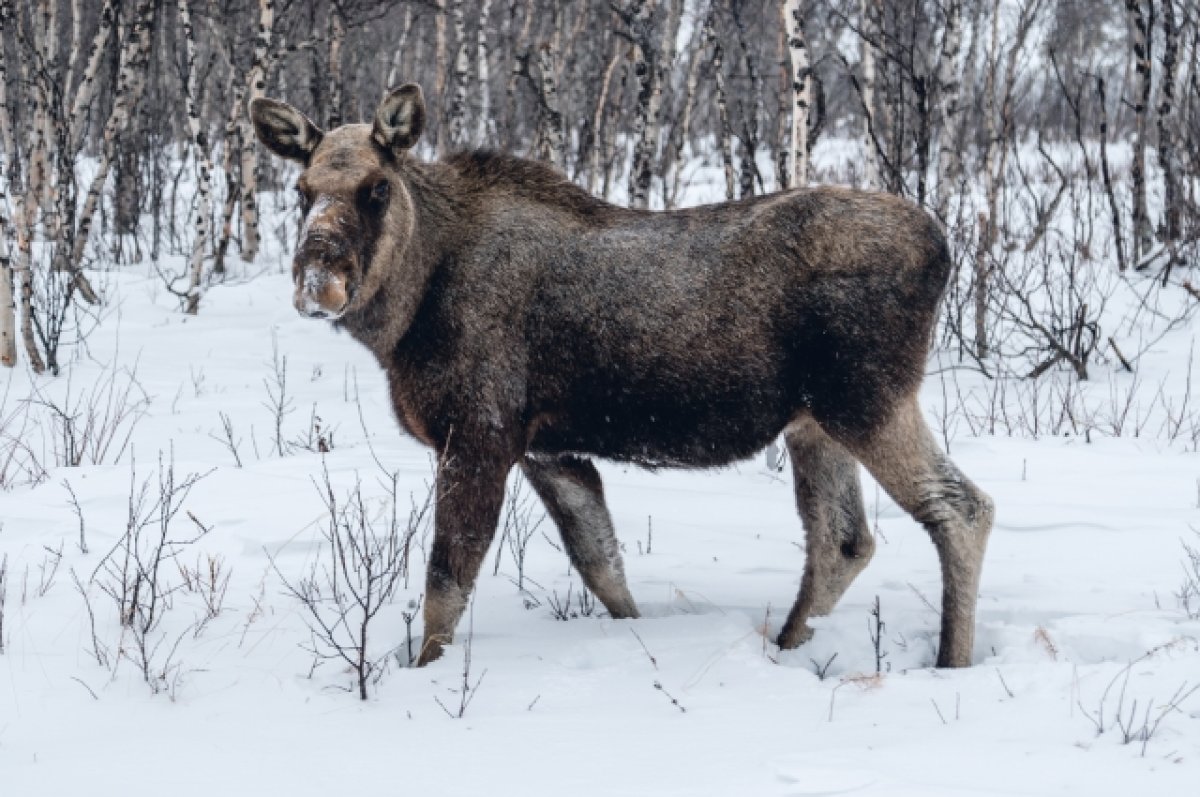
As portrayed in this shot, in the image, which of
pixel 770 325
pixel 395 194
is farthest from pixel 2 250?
pixel 770 325

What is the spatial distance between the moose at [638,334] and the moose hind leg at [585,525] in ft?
0.91

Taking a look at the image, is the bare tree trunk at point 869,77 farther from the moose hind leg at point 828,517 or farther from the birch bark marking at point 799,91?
the moose hind leg at point 828,517

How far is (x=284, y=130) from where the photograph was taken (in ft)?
14.8

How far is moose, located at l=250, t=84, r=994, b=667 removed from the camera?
4.17 metres

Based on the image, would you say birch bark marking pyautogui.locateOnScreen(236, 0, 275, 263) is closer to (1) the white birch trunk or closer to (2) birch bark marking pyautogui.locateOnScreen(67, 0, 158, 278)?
(2) birch bark marking pyautogui.locateOnScreen(67, 0, 158, 278)

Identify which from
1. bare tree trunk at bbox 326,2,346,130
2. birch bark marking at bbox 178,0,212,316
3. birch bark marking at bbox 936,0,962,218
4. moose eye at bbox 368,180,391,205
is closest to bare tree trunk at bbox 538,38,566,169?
bare tree trunk at bbox 326,2,346,130

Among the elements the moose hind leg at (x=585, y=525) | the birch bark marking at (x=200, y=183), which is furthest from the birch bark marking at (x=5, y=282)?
the moose hind leg at (x=585, y=525)

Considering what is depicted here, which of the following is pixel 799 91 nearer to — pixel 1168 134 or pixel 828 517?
pixel 828 517

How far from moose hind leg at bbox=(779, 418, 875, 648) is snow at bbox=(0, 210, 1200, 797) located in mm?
162

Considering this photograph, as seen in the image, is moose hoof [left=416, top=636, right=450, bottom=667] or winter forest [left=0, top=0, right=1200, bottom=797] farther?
moose hoof [left=416, top=636, right=450, bottom=667]

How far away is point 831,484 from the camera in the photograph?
482 cm

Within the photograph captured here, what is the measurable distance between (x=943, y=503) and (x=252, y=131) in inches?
472

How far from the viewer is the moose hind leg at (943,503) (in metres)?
4.19

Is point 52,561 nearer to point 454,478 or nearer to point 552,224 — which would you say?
point 454,478
